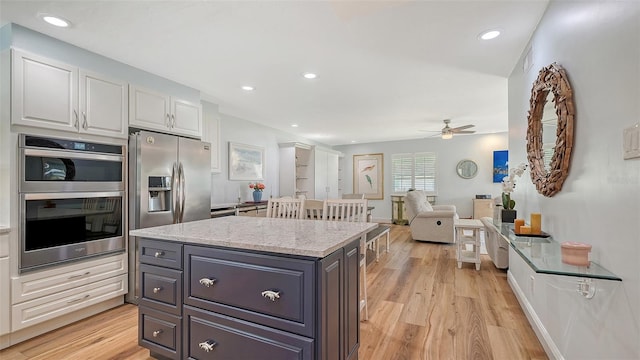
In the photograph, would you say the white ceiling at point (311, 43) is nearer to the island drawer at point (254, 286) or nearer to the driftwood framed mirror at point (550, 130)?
the driftwood framed mirror at point (550, 130)

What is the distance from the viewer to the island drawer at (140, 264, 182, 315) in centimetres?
173

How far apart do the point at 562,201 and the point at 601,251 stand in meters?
0.54

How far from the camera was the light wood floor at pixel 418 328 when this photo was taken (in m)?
2.04

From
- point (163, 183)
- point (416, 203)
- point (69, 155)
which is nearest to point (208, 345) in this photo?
point (163, 183)

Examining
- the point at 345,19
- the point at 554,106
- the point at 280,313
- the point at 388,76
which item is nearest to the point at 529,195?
the point at 554,106

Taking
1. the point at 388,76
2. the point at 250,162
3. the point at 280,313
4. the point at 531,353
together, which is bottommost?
the point at 531,353

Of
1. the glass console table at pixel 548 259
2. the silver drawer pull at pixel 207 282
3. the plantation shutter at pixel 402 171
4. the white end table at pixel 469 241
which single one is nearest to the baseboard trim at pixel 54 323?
the silver drawer pull at pixel 207 282

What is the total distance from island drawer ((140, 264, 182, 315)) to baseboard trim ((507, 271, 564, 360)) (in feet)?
7.94

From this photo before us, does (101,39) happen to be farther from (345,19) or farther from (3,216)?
(345,19)

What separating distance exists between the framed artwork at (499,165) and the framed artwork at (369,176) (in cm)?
305

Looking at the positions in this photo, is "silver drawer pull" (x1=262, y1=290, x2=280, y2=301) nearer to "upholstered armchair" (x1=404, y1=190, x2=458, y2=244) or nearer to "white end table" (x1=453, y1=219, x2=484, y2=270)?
"white end table" (x1=453, y1=219, x2=484, y2=270)

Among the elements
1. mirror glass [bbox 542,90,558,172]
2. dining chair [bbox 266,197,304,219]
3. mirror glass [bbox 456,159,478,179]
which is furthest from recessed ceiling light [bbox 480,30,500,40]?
mirror glass [bbox 456,159,478,179]

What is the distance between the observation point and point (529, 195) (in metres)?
2.46

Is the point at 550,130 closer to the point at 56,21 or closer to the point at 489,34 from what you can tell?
the point at 489,34
